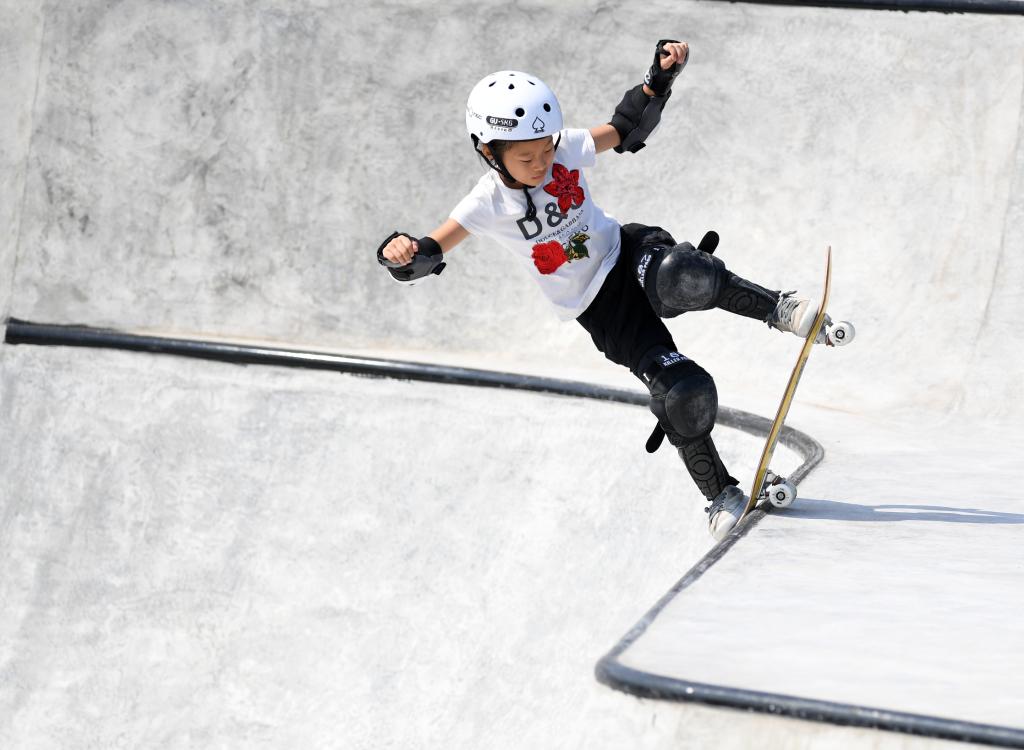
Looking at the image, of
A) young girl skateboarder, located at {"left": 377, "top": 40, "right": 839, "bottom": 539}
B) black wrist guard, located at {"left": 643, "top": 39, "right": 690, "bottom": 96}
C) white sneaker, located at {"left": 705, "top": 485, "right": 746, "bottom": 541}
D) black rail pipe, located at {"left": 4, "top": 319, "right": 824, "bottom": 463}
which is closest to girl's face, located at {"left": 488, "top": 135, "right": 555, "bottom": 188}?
young girl skateboarder, located at {"left": 377, "top": 40, "right": 839, "bottom": 539}

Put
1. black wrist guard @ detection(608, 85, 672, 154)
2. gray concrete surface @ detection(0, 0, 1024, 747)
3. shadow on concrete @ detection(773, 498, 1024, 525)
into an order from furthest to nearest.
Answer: gray concrete surface @ detection(0, 0, 1024, 747)
black wrist guard @ detection(608, 85, 672, 154)
shadow on concrete @ detection(773, 498, 1024, 525)

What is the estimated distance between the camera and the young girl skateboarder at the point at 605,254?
4352mm

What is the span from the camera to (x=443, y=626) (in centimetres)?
603

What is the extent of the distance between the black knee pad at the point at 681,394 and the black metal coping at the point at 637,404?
0.42m

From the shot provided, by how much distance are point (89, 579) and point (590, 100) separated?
472cm

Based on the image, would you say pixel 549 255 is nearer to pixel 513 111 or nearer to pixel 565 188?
pixel 565 188

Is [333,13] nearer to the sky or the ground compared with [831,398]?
nearer to the sky

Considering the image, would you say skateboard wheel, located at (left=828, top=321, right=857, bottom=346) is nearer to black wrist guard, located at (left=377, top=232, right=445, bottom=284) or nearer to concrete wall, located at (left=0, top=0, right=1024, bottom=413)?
black wrist guard, located at (left=377, top=232, right=445, bottom=284)

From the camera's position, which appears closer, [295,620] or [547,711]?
[547,711]

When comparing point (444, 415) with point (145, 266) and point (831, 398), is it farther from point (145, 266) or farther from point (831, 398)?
point (145, 266)

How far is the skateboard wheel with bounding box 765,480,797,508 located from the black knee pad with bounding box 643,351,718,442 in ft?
1.11

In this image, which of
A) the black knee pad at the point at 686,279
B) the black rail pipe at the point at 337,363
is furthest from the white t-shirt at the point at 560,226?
the black rail pipe at the point at 337,363

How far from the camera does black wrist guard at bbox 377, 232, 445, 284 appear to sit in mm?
4371

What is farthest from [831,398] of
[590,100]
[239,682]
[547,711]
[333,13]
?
[333,13]
